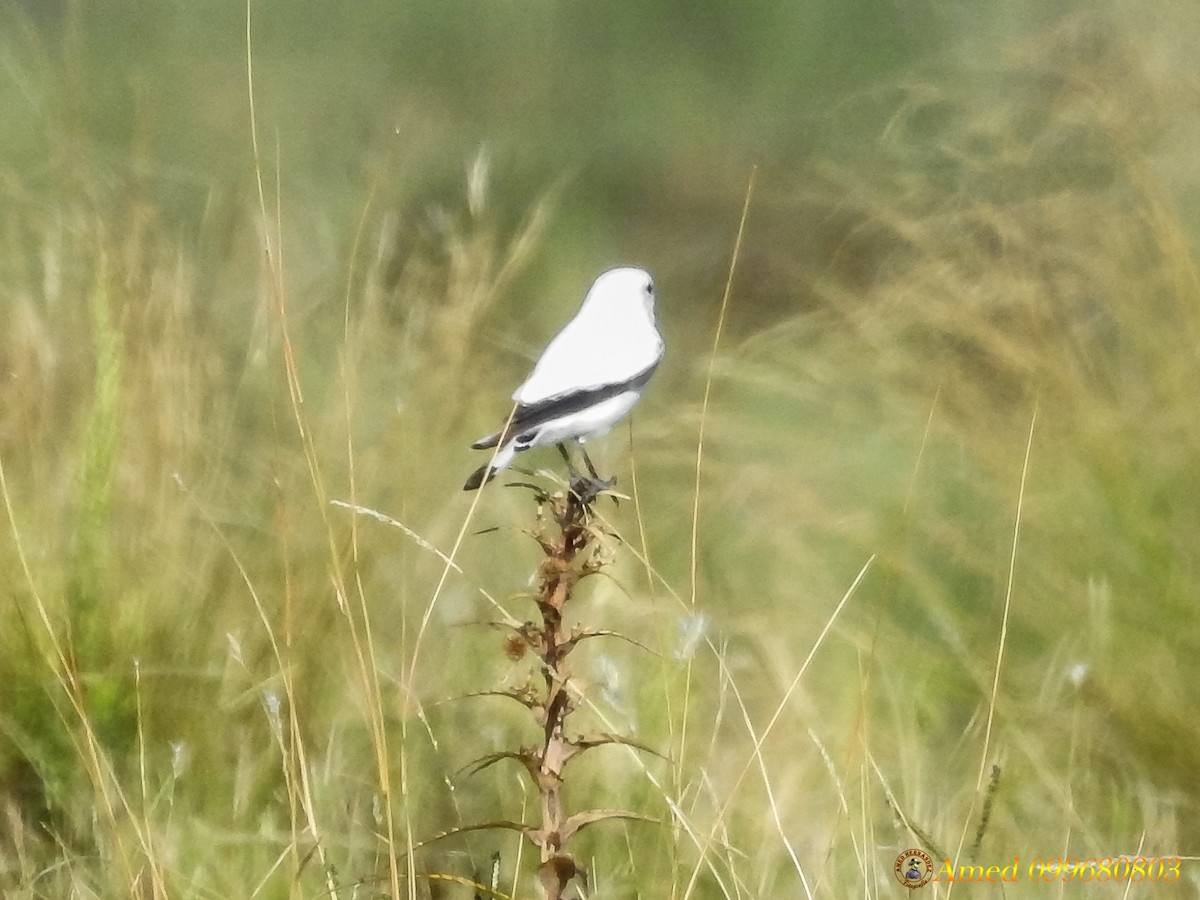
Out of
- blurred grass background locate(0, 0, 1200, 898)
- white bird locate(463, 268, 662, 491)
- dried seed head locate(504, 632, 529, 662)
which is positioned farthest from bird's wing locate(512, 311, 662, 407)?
dried seed head locate(504, 632, 529, 662)

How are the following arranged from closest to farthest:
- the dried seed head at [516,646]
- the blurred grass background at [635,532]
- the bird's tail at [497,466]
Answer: the dried seed head at [516,646] < the bird's tail at [497,466] < the blurred grass background at [635,532]

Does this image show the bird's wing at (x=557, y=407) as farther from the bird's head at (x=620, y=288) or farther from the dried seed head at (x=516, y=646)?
the dried seed head at (x=516, y=646)

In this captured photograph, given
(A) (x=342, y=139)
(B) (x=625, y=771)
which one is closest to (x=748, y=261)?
(A) (x=342, y=139)

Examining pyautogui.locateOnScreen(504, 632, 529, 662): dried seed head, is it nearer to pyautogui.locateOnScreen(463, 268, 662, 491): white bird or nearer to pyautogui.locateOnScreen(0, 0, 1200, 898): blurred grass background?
pyautogui.locateOnScreen(0, 0, 1200, 898): blurred grass background

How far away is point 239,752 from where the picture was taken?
5.36ft

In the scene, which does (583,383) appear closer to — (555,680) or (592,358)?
(592,358)

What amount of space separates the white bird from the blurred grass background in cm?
17

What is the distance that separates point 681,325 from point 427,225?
0.63 m

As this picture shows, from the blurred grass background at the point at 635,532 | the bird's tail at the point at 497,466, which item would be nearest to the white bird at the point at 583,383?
the bird's tail at the point at 497,466

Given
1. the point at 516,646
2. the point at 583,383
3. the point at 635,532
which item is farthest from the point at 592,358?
the point at 635,532

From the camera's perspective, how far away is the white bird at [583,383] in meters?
1.30

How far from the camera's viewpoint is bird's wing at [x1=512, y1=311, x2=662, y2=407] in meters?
1.29

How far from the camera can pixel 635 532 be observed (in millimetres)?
2158

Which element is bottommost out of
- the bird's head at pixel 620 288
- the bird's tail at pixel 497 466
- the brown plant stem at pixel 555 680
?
the brown plant stem at pixel 555 680
